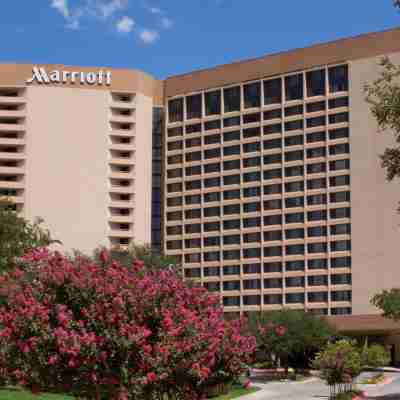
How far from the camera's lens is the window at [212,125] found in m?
105

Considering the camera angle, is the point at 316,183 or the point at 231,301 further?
the point at 231,301

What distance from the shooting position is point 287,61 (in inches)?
3969

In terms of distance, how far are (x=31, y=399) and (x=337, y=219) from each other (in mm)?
62800

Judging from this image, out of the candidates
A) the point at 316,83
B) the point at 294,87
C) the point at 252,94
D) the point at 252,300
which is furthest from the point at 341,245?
the point at 252,94

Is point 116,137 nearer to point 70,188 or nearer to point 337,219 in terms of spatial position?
point 70,188

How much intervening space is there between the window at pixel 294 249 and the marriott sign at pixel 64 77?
3162 cm

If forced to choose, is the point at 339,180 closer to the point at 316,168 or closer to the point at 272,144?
the point at 316,168

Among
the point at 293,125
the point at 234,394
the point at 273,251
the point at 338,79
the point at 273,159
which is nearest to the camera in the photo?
the point at 234,394

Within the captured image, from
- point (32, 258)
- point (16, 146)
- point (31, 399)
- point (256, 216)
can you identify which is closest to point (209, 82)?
point (256, 216)

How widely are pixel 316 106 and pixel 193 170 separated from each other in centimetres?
1768

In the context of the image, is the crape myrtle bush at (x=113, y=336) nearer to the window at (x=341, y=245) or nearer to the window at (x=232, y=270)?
the window at (x=341, y=245)

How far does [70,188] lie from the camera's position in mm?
104312

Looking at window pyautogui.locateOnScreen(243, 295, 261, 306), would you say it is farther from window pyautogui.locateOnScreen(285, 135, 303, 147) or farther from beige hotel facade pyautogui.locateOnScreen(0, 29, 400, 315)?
window pyautogui.locateOnScreen(285, 135, 303, 147)

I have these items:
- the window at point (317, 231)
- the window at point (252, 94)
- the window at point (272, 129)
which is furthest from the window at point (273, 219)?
the window at point (252, 94)
